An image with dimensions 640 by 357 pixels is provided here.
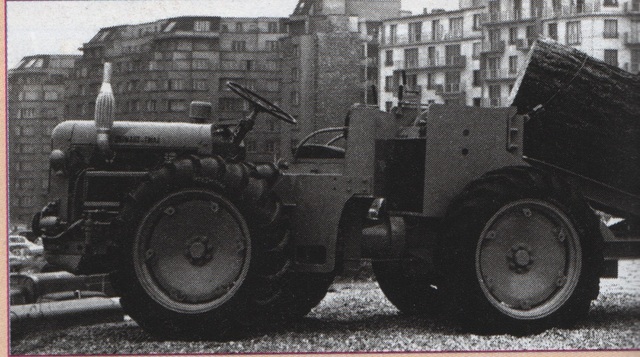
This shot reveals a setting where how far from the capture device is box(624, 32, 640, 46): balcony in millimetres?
9508

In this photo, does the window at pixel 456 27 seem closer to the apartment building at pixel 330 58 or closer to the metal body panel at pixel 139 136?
the apartment building at pixel 330 58

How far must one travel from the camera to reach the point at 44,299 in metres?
10.7

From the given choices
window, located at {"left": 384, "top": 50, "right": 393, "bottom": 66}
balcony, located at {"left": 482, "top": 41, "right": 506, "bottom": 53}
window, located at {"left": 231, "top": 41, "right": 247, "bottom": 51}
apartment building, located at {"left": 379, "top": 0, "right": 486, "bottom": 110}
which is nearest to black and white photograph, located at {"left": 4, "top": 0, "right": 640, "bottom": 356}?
balcony, located at {"left": 482, "top": 41, "right": 506, "bottom": 53}

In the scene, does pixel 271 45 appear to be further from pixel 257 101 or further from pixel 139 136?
pixel 139 136

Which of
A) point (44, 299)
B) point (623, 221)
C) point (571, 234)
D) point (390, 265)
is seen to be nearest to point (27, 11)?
point (44, 299)

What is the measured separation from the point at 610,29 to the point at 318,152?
9.57 feet

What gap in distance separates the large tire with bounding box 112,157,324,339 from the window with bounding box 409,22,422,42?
4695 mm

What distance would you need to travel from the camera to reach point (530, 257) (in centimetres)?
873

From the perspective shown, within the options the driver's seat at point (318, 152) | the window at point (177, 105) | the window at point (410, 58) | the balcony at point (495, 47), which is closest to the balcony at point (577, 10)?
the balcony at point (495, 47)

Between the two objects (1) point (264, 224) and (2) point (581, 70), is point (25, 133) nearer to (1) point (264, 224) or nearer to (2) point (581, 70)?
(1) point (264, 224)

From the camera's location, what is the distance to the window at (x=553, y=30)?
10350mm

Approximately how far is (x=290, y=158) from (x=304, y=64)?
3835 mm

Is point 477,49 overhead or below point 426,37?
below

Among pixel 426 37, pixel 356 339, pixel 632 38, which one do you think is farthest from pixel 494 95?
pixel 356 339
